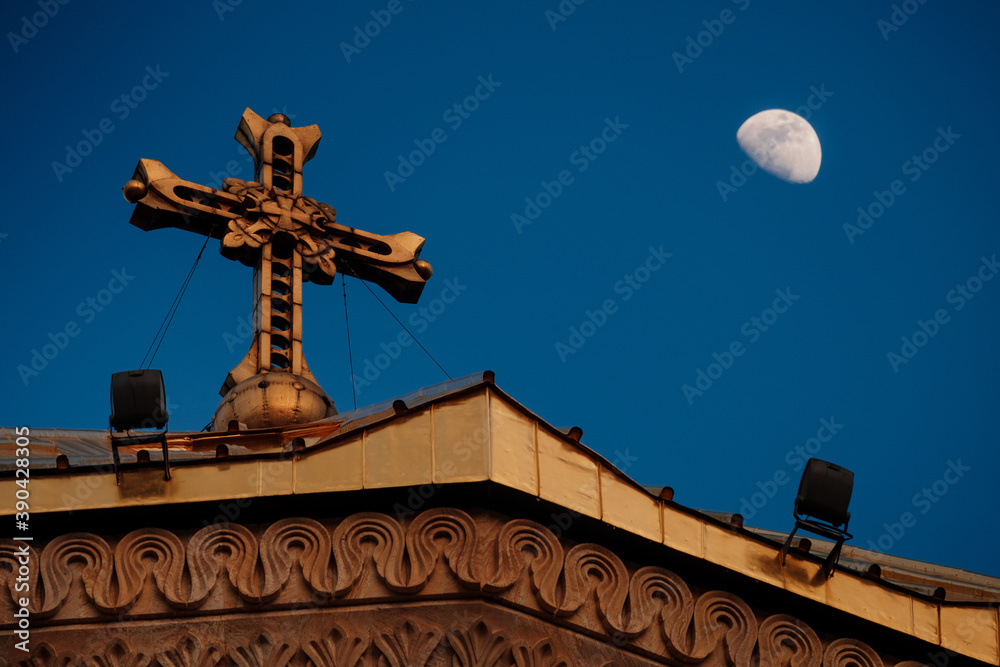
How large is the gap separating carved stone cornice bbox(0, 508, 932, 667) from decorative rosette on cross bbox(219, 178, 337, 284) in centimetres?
622

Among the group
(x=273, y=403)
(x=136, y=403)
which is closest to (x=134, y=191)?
(x=273, y=403)

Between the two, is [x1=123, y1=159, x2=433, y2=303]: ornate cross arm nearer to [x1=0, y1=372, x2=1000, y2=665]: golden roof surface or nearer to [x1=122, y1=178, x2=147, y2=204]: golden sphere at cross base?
[x1=122, y1=178, x2=147, y2=204]: golden sphere at cross base

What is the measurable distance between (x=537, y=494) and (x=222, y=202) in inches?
292

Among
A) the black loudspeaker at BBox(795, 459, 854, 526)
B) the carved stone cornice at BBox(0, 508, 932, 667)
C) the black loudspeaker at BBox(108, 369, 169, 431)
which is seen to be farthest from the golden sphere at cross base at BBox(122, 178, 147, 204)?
the black loudspeaker at BBox(795, 459, 854, 526)

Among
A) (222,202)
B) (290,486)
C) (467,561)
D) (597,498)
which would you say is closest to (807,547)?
(597,498)

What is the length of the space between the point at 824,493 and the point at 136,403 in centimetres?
563

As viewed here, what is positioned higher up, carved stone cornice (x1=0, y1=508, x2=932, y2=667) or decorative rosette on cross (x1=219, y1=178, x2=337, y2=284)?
decorative rosette on cross (x1=219, y1=178, x2=337, y2=284)

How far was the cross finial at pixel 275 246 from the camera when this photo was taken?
17828mm

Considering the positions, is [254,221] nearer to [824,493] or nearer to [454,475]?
[454,475]

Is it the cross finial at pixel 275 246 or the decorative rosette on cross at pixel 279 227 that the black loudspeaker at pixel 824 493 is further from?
the decorative rosette on cross at pixel 279 227

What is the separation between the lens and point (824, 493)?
46.9 ft

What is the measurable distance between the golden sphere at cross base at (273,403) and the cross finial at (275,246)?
0.01 m

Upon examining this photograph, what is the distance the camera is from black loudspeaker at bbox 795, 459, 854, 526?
14273mm

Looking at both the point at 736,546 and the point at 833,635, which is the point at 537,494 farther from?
the point at 833,635
